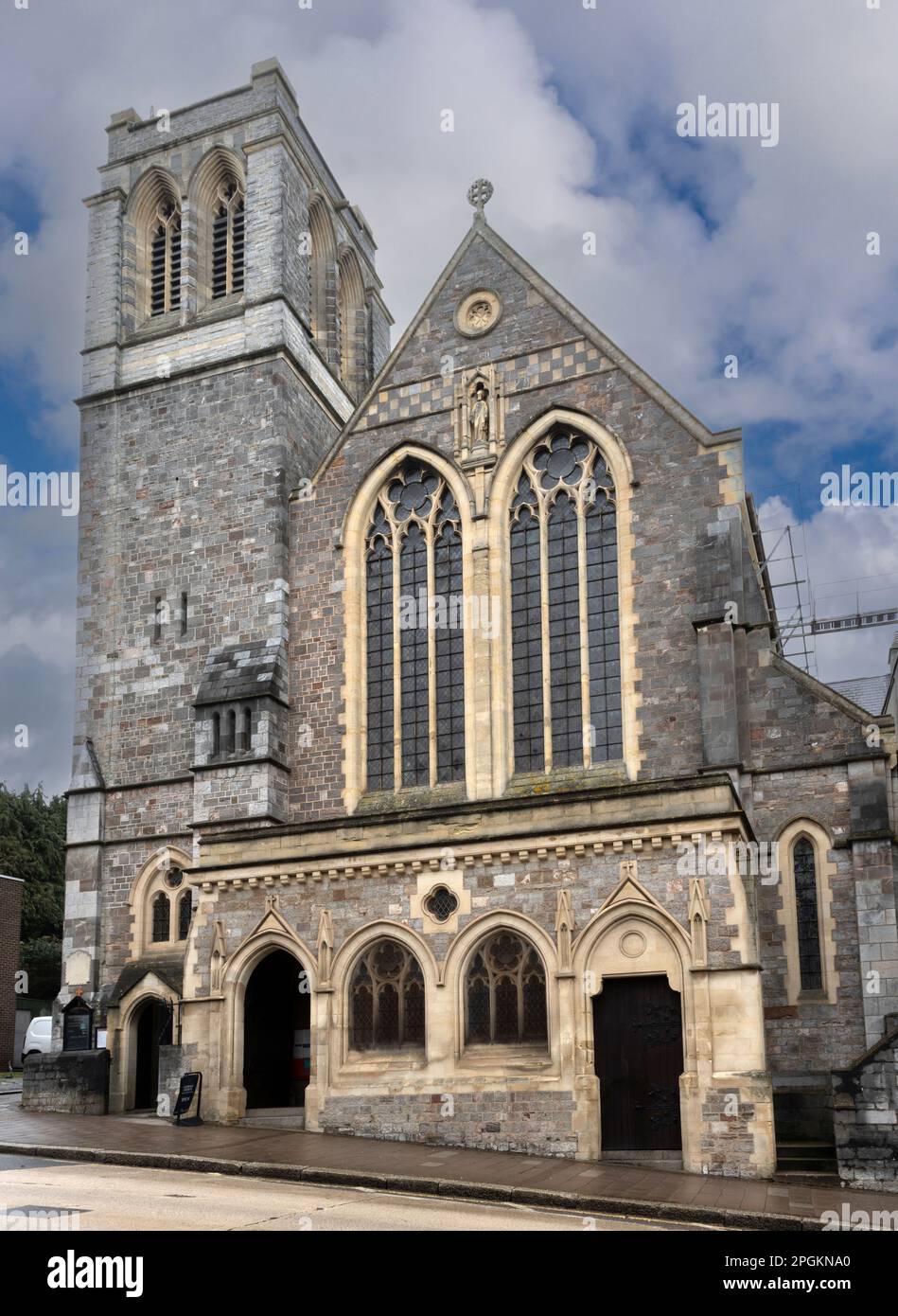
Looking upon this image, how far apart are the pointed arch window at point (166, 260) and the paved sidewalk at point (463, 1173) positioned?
66.4ft

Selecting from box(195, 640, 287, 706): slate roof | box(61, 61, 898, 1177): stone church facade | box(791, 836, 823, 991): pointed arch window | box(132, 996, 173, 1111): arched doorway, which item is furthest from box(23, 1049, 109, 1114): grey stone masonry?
box(791, 836, 823, 991): pointed arch window

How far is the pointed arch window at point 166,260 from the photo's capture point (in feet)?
109

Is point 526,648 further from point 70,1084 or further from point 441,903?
point 70,1084

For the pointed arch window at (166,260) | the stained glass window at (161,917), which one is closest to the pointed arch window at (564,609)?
the stained glass window at (161,917)

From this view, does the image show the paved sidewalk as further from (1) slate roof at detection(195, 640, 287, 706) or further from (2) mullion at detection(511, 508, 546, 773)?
(1) slate roof at detection(195, 640, 287, 706)

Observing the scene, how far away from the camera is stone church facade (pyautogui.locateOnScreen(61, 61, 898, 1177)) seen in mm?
19406

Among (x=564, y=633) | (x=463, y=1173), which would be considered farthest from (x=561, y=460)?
(x=463, y=1173)

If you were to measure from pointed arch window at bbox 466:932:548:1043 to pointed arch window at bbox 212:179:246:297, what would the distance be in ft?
62.7

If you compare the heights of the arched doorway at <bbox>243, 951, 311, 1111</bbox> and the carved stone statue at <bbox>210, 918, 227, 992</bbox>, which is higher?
the carved stone statue at <bbox>210, 918, 227, 992</bbox>

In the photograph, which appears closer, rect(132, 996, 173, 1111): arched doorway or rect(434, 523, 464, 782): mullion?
rect(434, 523, 464, 782): mullion

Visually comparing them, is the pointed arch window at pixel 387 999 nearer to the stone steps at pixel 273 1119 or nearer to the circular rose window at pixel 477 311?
the stone steps at pixel 273 1119
